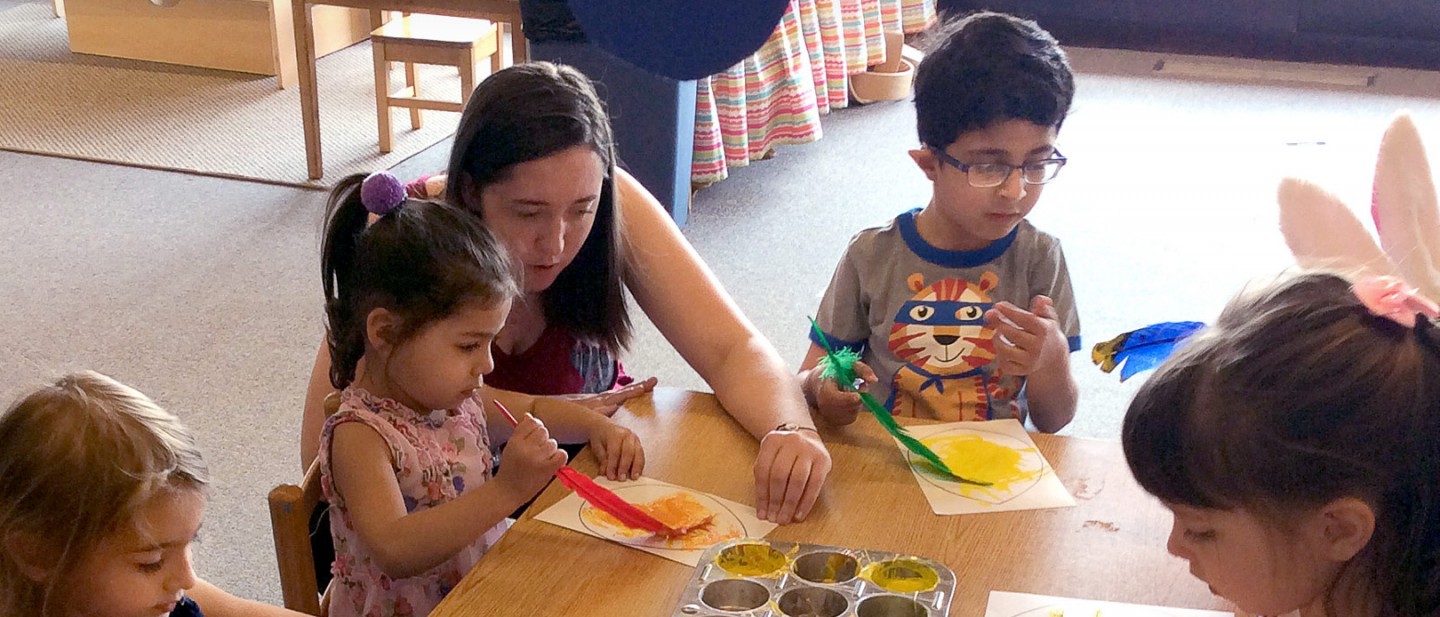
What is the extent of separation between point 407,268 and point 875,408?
0.46 metres

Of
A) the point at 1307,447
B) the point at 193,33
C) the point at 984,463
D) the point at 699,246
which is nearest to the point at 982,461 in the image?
the point at 984,463

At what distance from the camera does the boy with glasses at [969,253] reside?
1379 mm

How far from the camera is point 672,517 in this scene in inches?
43.5

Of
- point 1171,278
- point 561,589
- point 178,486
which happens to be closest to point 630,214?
point 561,589

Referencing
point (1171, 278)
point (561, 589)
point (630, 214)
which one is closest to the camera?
point (561, 589)

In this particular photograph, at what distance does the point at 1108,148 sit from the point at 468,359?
11.5ft

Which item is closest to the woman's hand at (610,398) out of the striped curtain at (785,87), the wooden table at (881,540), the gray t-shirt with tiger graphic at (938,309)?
the wooden table at (881,540)

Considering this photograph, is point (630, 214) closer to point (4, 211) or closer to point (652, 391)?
point (652, 391)

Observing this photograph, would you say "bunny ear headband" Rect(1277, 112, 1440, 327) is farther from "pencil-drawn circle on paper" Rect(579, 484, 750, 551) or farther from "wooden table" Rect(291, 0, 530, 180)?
"wooden table" Rect(291, 0, 530, 180)

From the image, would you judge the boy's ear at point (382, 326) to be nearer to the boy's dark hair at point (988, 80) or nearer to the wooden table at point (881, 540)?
the wooden table at point (881, 540)

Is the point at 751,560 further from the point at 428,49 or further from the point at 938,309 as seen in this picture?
the point at 428,49

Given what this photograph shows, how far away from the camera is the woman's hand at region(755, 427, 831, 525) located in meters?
1.11

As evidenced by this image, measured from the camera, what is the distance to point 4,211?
3434 mm

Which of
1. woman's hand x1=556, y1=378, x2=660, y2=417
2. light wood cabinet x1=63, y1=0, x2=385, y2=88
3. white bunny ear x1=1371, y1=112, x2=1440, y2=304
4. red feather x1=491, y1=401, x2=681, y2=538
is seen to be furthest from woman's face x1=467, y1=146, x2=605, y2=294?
light wood cabinet x1=63, y1=0, x2=385, y2=88
